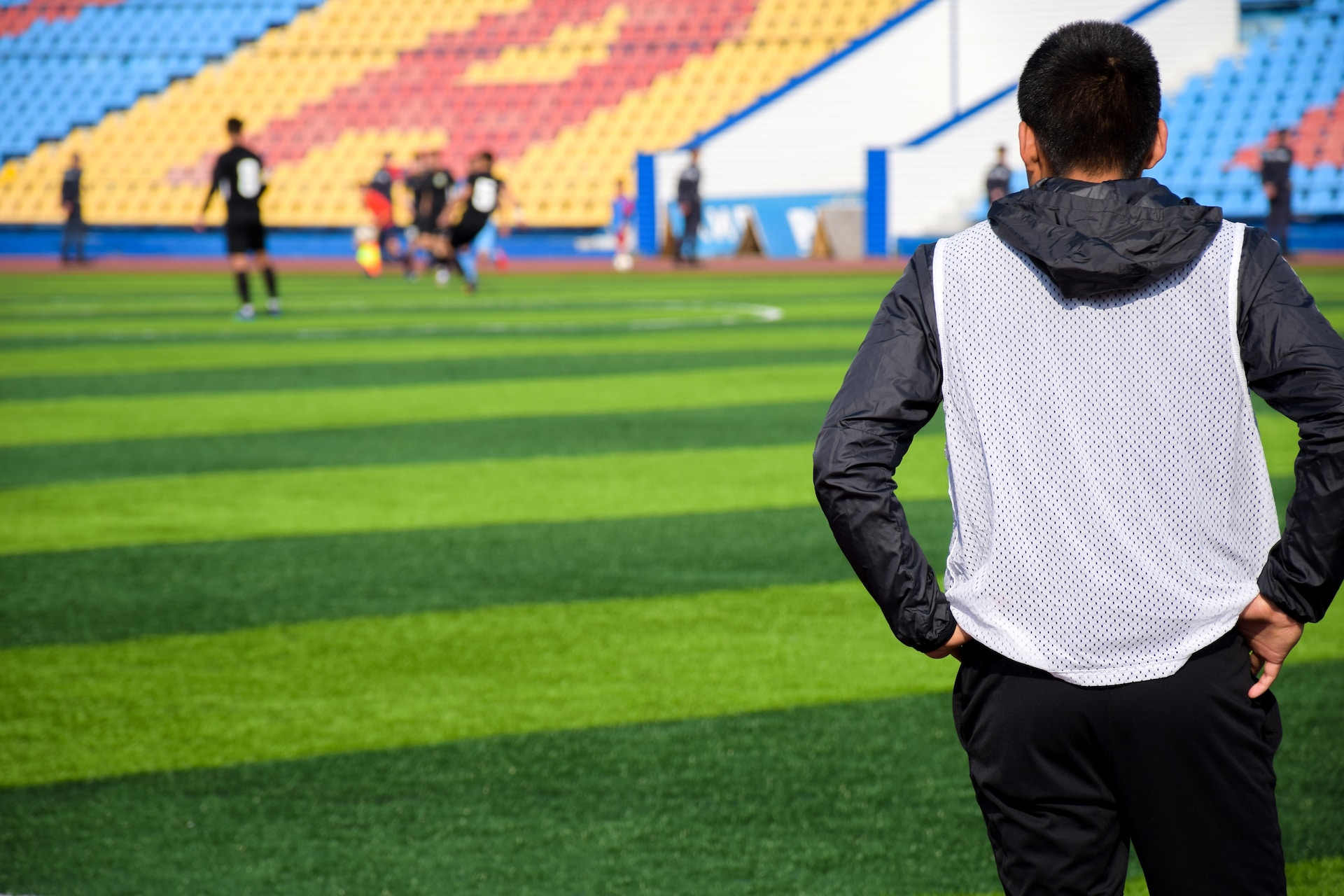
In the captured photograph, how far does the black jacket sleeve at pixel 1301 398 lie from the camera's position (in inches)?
79.9

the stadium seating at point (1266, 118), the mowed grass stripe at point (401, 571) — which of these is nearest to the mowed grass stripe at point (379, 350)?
the mowed grass stripe at point (401, 571)

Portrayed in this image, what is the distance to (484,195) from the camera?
23453 millimetres

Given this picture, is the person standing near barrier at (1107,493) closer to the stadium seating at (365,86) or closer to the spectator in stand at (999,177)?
the spectator in stand at (999,177)

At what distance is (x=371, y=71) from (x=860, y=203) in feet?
48.5

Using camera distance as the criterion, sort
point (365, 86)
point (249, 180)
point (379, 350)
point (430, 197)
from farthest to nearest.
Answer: point (365, 86), point (430, 197), point (249, 180), point (379, 350)

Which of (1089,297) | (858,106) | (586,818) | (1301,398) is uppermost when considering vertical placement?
(1089,297)

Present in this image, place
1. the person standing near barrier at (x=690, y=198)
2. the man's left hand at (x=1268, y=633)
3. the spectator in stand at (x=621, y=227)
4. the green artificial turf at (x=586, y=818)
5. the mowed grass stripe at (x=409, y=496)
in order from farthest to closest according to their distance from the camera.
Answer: the spectator in stand at (x=621, y=227) → the person standing near barrier at (x=690, y=198) → the mowed grass stripe at (x=409, y=496) → the green artificial turf at (x=586, y=818) → the man's left hand at (x=1268, y=633)

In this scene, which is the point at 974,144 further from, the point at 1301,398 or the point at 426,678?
the point at 1301,398

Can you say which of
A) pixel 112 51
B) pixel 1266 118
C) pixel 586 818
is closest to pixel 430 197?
pixel 1266 118

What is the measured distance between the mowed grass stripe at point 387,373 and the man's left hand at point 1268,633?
35.9ft

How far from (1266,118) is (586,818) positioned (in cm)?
2965

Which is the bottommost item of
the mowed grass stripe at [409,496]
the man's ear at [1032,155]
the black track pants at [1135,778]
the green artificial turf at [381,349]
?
the green artificial turf at [381,349]

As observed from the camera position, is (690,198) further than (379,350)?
Yes

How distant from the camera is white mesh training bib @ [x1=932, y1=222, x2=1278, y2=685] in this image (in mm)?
2066
